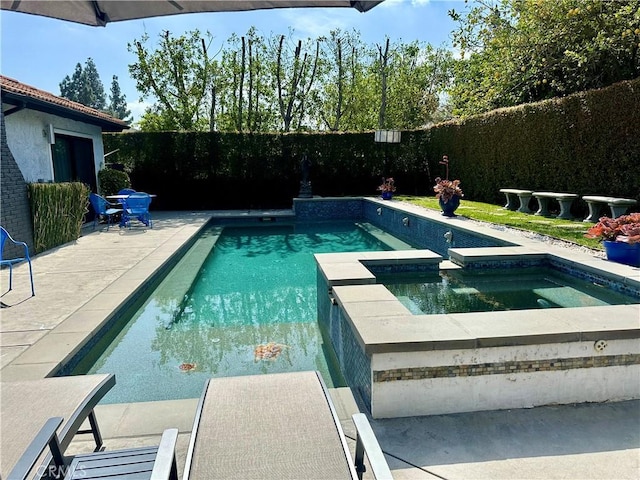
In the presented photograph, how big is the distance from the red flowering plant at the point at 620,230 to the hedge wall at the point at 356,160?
4917mm

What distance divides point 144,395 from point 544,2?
11.6 metres

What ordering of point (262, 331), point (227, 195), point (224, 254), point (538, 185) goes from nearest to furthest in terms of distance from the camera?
point (262, 331), point (224, 254), point (538, 185), point (227, 195)

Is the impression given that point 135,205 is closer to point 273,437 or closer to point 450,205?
point 450,205

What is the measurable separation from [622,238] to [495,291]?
5.88 ft

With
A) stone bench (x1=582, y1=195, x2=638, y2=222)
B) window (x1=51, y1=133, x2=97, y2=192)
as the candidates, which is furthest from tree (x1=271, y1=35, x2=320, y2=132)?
stone bench (x1=582, y1=195, x2=638, y2=222)

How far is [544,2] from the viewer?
9.91m

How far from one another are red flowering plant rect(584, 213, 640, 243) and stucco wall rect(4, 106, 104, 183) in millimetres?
10066

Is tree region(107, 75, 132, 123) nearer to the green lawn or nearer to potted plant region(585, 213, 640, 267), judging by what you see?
the green lawn

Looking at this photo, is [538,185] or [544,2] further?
[538,185]

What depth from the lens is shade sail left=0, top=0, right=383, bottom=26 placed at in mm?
2198

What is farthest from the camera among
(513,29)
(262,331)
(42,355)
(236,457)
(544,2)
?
(513,29)

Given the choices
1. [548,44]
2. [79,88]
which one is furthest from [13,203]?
[79,88]

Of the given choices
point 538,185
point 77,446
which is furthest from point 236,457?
point 538,185

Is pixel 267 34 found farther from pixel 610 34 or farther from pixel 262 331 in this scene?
pixel 262 331
